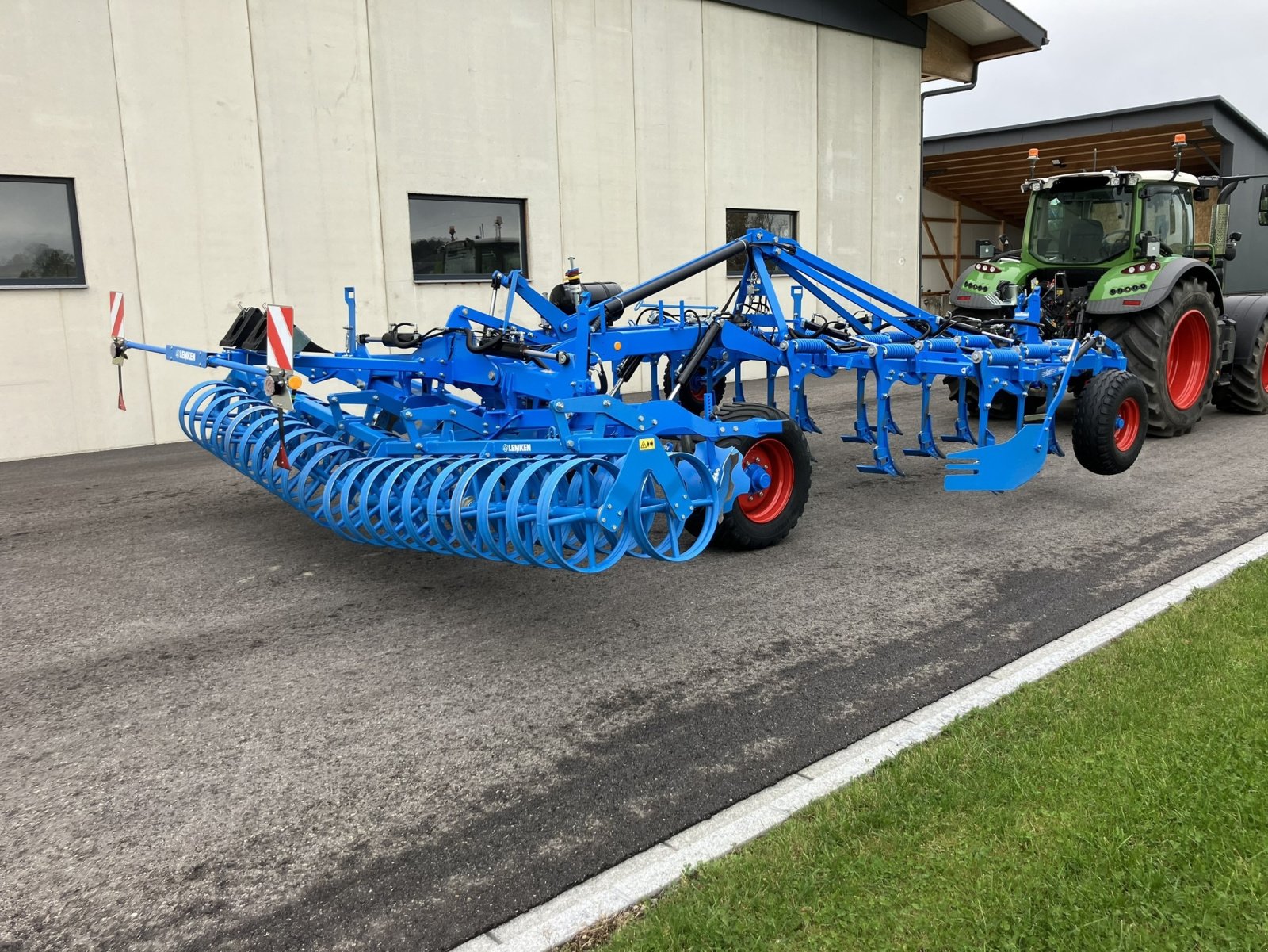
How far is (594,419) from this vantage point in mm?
4625

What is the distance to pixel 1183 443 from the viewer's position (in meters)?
8.48

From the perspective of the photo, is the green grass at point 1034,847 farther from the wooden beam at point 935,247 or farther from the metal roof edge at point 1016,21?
the wooden beam at point 935,247

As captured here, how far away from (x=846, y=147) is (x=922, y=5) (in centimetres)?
254

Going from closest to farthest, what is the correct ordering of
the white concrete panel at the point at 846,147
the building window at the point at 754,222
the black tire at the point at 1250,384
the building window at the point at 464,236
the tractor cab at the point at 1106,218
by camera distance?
the tractor cab at the point at 1106,218
the black tire at the point at 1250,384
the building window at the point at 464,236
the building window at the point at 754,222
the white concrete panel at the point at 846,147

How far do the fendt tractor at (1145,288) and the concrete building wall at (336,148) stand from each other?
4824 millimetres

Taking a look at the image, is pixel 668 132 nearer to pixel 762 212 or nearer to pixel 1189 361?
pixel 762 212

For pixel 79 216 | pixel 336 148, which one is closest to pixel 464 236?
pixel 336 148

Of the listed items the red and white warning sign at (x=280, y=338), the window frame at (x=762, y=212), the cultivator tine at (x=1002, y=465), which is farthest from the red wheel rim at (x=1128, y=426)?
the window frame at (x=762, y=212)

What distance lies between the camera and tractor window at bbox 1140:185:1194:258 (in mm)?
9109

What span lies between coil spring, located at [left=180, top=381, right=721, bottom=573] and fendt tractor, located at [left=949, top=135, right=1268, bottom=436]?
507 centimetres

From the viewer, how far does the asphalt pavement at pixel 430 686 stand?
8.54ft

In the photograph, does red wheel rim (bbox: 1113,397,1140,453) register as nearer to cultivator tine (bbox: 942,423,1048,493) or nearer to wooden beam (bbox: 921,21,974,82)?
cultivator tine (bbox: 942,423,1048,493)

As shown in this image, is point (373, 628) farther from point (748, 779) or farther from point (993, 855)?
point (993, 855)

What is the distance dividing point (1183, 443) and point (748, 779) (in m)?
7.07
